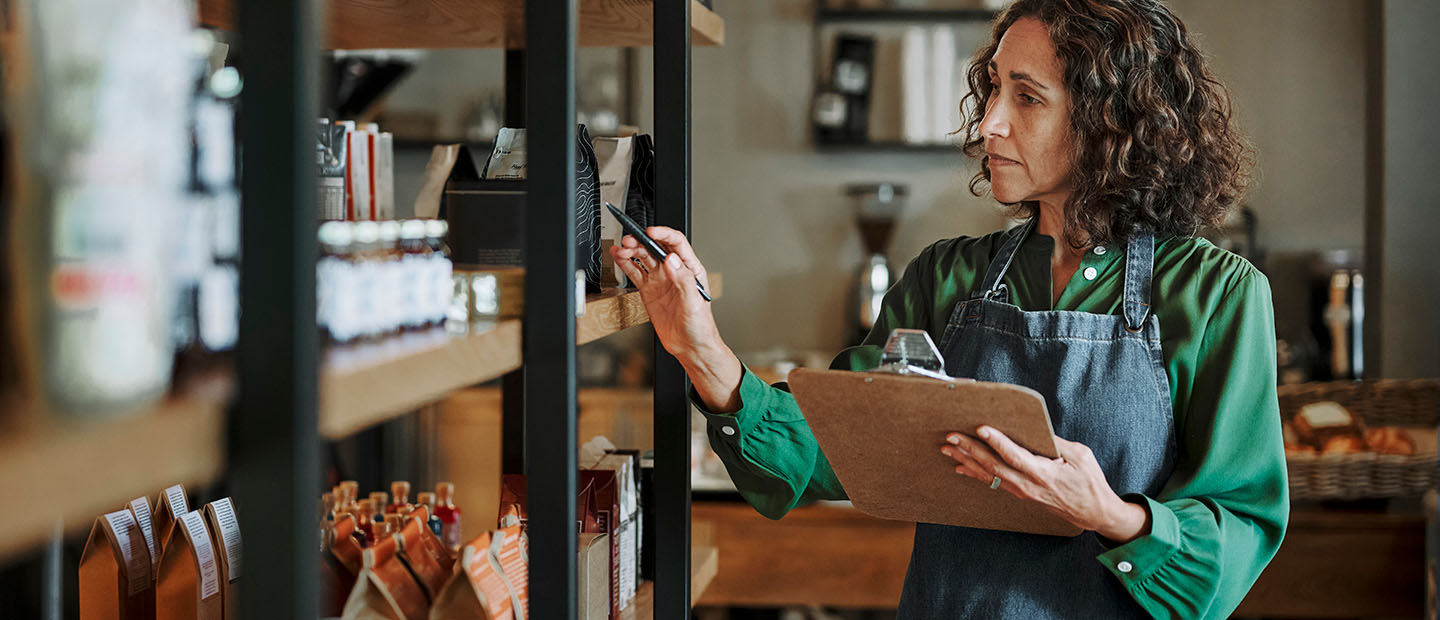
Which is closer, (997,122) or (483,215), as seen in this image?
(483,215)

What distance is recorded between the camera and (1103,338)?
1.68 meters

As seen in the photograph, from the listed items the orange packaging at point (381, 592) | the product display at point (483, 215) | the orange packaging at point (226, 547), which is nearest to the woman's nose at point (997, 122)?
the product display at point (483, 215)

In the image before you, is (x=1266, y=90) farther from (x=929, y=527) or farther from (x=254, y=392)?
(x=254, y=392)

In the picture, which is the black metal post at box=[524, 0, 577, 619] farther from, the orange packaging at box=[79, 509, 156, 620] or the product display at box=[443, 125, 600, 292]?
the orange packaging at box=[79, 509, 156, 620]

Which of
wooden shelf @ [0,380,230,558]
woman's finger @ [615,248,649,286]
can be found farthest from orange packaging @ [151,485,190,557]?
wooden shelf @ [0,380,230,558]

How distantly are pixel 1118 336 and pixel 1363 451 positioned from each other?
211cm

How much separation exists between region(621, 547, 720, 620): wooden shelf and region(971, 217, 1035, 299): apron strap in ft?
1.98

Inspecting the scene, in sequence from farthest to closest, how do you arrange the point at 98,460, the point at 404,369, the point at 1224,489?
1. the point at 1224,489
2. the point at 404,369
3. the point at 98,460

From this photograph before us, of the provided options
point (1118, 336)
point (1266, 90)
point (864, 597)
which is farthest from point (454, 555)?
point (1266, 90)

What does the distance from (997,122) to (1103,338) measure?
35 centimetres

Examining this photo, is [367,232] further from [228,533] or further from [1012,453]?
[1012,453]

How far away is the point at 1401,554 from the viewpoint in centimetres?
325

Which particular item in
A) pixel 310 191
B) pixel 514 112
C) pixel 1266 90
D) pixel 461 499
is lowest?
pixel 461 499

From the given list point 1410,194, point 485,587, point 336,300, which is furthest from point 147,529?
point 1410,194
